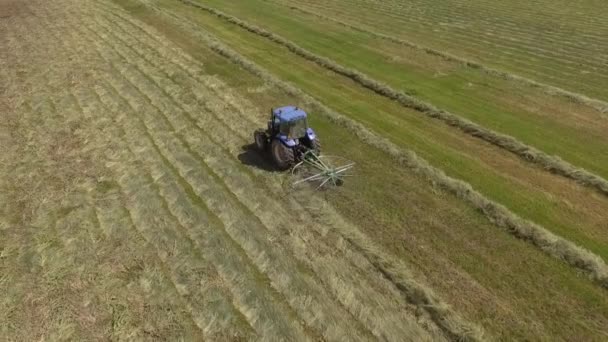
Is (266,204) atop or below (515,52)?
below

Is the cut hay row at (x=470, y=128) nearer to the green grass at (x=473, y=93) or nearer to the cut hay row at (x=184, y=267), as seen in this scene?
the green grass at (x=473, y=93)

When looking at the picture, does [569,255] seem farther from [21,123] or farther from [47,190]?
[21,123]

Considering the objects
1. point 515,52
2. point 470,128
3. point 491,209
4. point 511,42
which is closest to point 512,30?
point 511,42

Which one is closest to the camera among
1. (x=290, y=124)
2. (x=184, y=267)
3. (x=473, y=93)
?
(x=184, y=267)

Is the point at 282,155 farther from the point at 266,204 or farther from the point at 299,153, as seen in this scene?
the point at 266,204

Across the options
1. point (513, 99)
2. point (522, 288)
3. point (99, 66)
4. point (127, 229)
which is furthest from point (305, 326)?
point (99, 66)

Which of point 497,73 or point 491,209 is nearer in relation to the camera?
→ point 491,209
